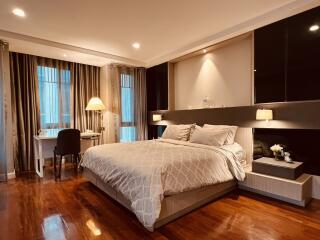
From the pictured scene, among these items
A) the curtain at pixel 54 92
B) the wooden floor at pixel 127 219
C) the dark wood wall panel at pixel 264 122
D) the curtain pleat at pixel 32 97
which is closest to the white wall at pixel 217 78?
the dark wood wall panel at pixel 264 122

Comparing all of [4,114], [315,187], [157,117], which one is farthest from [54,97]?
[315,187]

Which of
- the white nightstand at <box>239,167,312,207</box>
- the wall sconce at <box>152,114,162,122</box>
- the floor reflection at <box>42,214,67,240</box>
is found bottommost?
the floor reflection at <box>42,214,67,240</box>

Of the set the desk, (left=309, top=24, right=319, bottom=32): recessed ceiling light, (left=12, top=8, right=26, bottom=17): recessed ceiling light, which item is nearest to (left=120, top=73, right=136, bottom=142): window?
the desk

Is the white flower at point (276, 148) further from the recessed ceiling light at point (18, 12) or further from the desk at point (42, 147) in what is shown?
the recessed ceiling light at point (18, 12)

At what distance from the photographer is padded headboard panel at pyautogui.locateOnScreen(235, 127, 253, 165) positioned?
3242 mm

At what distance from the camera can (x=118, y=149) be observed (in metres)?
2.89

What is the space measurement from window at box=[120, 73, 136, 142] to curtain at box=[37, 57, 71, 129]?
132 cm

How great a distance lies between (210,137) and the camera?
10.4 ft

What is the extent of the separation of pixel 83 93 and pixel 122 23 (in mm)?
2398

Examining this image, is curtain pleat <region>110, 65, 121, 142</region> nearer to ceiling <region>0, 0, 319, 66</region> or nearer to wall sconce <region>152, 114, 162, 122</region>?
ceiling <region>0, 0, 319, 66</region>

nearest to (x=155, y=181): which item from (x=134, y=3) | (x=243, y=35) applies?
(x=134, y=3)

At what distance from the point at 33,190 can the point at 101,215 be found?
150 cm

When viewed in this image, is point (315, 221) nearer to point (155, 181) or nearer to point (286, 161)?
point (286, 161)

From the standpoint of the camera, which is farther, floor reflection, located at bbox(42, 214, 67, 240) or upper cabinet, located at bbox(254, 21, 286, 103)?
upper cabinet, located at bbox(254, 21, 286, 103)
